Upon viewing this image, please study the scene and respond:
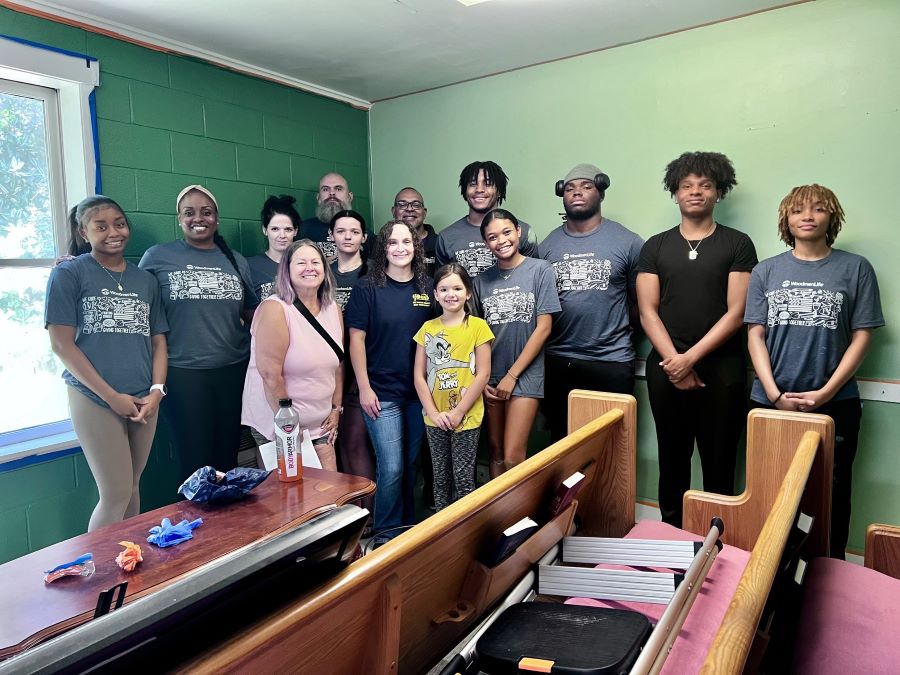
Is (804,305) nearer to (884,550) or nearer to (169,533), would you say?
(884,550)

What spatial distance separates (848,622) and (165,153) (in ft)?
11.0

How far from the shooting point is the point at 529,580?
4.78 feet

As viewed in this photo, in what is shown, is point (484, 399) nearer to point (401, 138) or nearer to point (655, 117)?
point (655, 117)

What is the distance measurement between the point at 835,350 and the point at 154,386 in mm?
2901

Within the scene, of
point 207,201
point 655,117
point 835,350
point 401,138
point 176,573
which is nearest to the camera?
point 176,573

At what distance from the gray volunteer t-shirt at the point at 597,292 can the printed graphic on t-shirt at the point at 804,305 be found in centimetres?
67

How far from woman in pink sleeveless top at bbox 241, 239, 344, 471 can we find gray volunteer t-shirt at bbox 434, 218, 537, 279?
82cm

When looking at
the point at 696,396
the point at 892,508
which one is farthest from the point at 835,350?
the point at 892,508

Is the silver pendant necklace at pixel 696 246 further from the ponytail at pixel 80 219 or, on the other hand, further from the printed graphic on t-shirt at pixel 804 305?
the ponytail at pixel 80 219

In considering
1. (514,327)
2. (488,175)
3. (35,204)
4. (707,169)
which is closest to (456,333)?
(514,327)

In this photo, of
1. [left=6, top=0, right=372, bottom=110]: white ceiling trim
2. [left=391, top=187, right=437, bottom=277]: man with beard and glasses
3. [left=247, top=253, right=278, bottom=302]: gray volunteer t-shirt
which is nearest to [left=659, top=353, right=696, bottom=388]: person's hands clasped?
[left=391, top=187, right=437, bottom=277]: man with beard and glasses

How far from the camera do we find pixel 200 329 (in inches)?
111

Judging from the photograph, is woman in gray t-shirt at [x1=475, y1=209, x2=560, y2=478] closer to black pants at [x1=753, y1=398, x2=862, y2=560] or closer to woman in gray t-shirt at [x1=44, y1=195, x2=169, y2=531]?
black pants at [x1=753, y1=398, x2=862, y2=560]

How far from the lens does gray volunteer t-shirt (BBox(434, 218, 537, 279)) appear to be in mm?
3191
